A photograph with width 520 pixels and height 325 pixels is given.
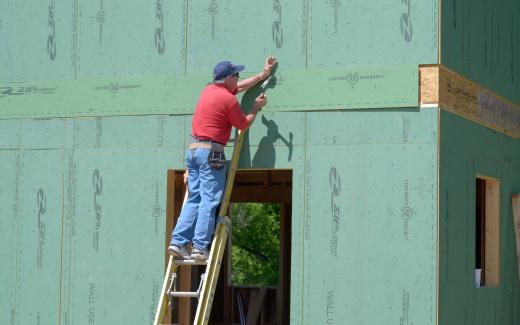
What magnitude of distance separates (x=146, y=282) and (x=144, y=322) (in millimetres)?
410

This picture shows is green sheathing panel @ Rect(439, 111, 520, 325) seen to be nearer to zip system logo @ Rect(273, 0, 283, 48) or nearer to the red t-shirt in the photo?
zip system logo @ Rect(273, 0, 283, 48)

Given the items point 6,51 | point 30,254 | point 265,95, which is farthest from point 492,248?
point 6,51

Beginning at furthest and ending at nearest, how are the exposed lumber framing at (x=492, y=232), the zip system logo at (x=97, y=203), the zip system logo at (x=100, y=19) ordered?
1. the exposed lumber framing at (x=492, y=232)
2. the zip system logo at (x=100, y=19)
3. the zip system logo at (x=97, y=203)

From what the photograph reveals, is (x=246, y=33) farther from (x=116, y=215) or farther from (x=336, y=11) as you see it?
(x=116, y=215)

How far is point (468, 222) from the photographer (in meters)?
9.19

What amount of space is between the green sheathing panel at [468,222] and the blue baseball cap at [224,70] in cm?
201

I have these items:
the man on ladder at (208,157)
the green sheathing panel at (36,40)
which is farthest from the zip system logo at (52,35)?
the man on ladder at (208,157)

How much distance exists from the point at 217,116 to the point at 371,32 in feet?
5.56

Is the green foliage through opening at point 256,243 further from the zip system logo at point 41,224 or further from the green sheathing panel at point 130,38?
the green sheathing panel at point 130,38

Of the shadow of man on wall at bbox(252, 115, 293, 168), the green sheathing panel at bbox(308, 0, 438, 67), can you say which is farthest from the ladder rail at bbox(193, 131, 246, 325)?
the green sheathing panel at bbox(308, 0, 438, 67)

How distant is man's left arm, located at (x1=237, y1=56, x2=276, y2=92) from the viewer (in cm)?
905

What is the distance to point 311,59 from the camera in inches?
356

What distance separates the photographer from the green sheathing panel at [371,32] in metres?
8.59

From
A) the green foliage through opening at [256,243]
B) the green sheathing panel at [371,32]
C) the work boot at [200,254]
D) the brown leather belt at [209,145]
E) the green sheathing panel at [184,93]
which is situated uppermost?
the green sheathing panel at [371,32]
